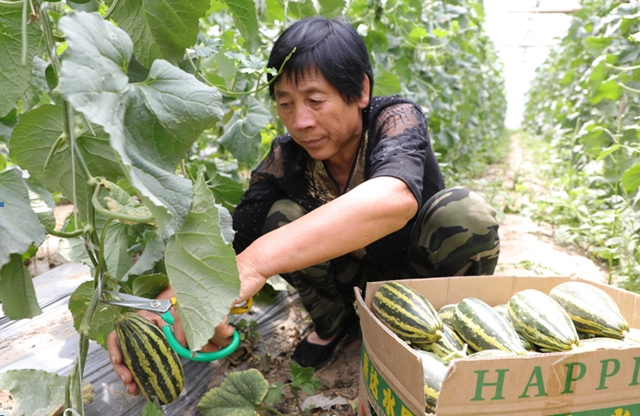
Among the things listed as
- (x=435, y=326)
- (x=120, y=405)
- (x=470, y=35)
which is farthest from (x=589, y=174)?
(x=120, y=405)

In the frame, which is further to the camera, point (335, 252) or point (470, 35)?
point (470, 35)

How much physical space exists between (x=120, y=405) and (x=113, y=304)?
0.55 m

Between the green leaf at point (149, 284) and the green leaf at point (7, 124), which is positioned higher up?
the green leaf at point (7, 124)

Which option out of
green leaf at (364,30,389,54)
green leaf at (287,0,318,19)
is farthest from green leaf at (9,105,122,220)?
green leaf at (364,30,389,54)

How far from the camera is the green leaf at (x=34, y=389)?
1.10 m

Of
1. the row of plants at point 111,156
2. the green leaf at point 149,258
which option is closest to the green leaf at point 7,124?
the row of plants at point 111,156

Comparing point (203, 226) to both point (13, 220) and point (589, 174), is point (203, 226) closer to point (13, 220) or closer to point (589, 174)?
point (13, 220)

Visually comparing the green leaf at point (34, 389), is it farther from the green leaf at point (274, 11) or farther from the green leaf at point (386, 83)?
the green leaf at point (386, 83)

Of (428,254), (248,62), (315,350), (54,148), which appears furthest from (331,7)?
(54,148)

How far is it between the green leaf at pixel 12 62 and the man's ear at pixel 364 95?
3.19 feet

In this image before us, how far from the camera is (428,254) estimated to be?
1.75 meters

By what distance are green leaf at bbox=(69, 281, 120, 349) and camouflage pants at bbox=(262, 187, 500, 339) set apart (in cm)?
66

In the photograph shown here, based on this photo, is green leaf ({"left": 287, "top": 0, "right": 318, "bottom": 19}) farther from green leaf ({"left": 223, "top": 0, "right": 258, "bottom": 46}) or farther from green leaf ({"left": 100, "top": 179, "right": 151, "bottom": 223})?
green leaf ({"left": 100, "top": 179, "right": 151, "bottom": 223})

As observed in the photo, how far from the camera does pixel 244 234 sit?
1.92 meters
